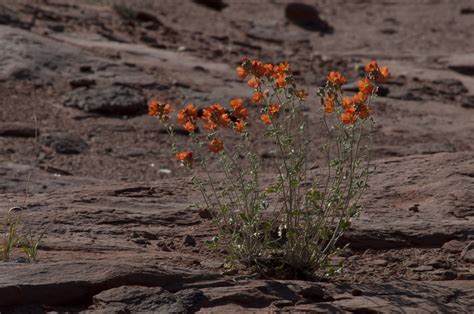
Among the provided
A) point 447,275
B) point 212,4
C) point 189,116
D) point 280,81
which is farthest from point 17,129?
point 212,4

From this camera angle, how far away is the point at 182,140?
898 centimetres

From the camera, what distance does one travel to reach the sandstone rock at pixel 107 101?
30.6 ft

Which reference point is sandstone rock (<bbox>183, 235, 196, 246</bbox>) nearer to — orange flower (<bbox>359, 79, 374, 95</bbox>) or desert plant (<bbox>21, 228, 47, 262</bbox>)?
desert plant (<bbox>21, 228, 47, 262</bbox>)

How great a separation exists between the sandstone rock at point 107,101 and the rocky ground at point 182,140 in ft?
0.06

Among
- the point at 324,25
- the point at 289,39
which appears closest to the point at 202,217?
the point at 289,39

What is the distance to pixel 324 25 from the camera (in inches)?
615

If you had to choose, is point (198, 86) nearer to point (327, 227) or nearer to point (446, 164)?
point (446, 164)

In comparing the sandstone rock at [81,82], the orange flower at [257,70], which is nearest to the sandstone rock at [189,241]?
the orange flower at [257,70]

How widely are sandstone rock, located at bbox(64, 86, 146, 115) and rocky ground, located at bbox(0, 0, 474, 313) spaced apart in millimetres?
18

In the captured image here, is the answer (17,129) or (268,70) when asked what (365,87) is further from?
(17,129)

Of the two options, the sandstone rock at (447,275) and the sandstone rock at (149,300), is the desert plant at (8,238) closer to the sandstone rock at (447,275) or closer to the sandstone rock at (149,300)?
the sandstone rock at (149,300)

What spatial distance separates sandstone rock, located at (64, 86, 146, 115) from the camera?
30.6 feet

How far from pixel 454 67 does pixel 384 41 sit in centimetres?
242

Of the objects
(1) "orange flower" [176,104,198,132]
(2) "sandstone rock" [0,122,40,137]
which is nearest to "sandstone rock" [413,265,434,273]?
(1) "orange flower" [176,104,198,132]
